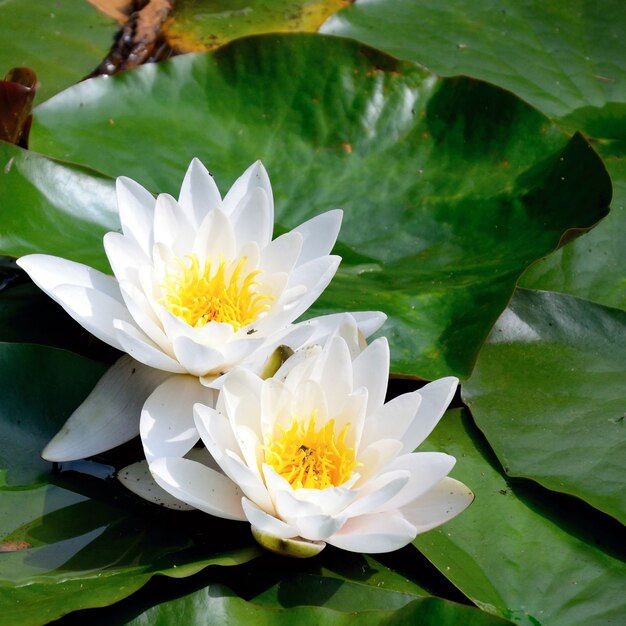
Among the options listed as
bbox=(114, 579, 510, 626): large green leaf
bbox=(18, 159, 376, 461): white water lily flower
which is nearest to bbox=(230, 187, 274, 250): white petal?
bbox=(18, 159, 376, 461): white water lily flower

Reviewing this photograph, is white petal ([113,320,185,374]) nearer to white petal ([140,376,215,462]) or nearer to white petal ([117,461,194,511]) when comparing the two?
white petal ([140,376,215,462])

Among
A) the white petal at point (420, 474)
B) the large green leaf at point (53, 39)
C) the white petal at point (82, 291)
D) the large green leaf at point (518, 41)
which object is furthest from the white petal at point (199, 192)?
the large green leaf at point (518, 41)

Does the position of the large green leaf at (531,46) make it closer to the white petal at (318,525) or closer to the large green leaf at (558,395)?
the large green leaf at (558,395)

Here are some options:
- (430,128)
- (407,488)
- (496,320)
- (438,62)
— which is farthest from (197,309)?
(438,62)

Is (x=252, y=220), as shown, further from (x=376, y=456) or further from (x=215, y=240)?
(x=376, y=456)

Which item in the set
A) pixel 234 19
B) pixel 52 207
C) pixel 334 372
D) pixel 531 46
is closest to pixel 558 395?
pixel 334 372
